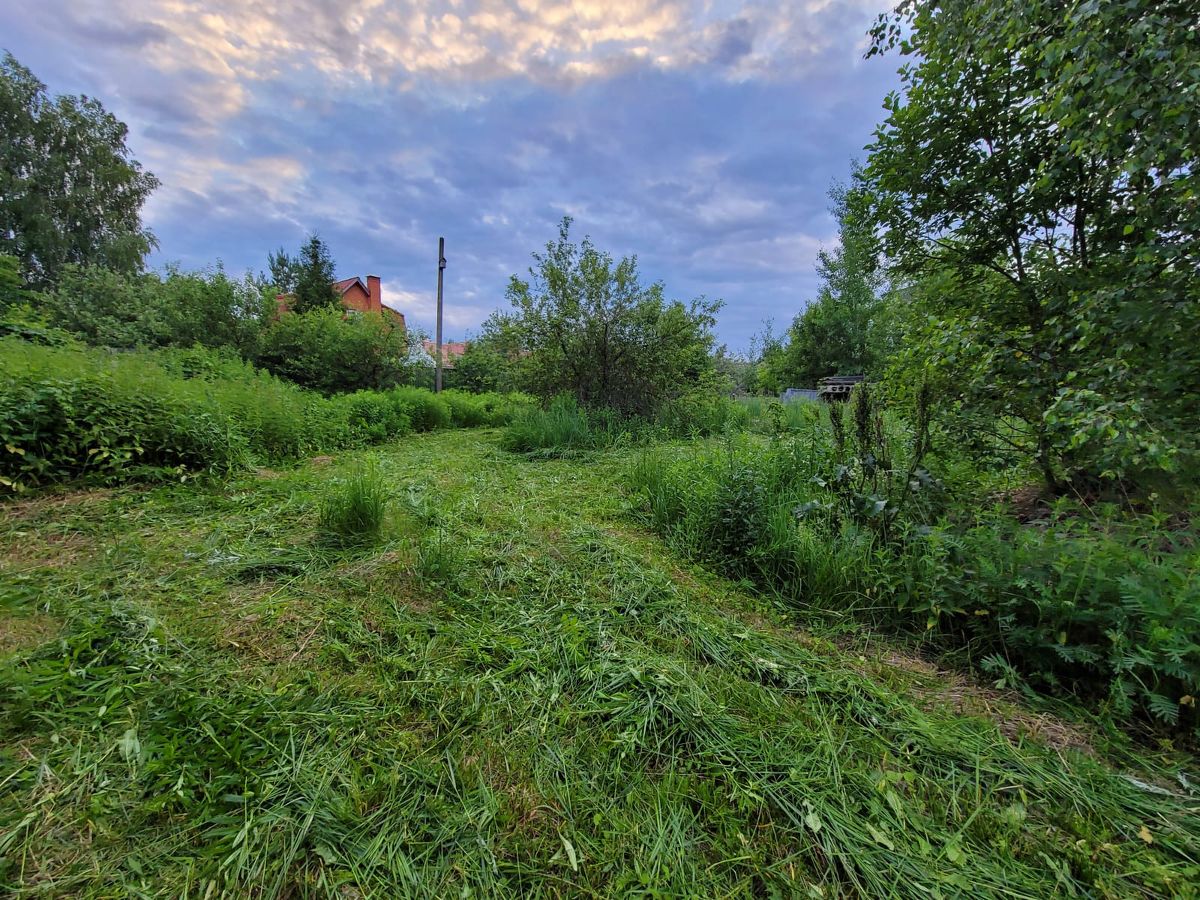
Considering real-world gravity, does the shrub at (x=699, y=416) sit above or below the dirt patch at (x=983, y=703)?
above

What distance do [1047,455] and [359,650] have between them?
12.2 feet

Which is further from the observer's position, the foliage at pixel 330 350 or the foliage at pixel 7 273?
the foliage at pixel 330 350

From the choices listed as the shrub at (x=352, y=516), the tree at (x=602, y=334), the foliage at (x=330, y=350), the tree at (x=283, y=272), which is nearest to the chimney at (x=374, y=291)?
the tree at (x=283, y=272)

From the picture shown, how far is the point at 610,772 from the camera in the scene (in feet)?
3.88

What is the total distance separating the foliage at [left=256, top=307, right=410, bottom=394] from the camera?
9.09 metres

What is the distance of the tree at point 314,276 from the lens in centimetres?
1569

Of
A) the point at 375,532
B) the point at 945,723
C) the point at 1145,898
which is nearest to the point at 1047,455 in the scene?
the point at 945,723

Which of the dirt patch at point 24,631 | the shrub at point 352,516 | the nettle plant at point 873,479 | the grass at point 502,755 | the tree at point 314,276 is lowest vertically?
the grass at point 502,755

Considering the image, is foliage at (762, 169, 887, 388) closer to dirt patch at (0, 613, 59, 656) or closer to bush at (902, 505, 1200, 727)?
bush at (902, 505, 1200, 727)

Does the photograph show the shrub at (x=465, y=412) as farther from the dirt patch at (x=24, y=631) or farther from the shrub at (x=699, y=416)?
the dirt patch at (x=24, y=631)

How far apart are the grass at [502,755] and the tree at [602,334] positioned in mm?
5438

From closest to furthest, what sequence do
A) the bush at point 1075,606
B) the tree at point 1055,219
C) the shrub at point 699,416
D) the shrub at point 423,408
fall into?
1. the bush at point 1075,606
2. the tree at point 1055,219
3. the shrub at point 699,416
4. the shrub at point 423,408

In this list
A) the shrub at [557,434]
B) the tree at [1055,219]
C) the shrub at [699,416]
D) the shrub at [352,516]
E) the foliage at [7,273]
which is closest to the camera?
the tree at [1055,219]

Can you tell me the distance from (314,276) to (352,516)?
59.2 ft
